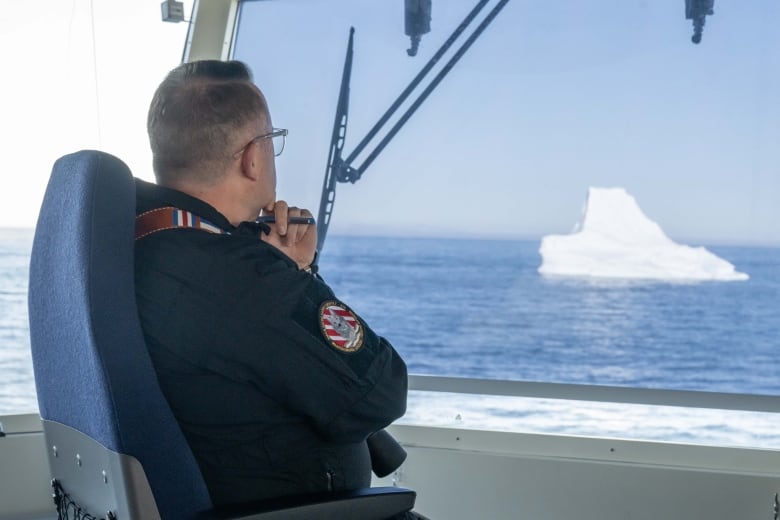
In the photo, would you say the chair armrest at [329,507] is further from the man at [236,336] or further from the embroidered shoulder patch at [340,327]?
the embroidered shoulder patch at [340,327]

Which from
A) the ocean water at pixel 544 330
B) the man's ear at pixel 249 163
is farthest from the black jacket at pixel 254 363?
the ocean water at pixel 544 330

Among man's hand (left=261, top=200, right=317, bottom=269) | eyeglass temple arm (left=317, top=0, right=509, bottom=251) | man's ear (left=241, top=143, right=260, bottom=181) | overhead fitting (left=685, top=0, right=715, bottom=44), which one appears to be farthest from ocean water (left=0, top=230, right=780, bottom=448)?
man's ear (left=241, top=143, right=260, bottom=181)

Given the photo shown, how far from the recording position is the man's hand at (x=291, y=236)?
196cm

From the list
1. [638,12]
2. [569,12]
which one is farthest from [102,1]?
[638,12]

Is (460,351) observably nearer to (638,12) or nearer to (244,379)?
(638,12)

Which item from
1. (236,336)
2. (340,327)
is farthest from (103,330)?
(340,327)

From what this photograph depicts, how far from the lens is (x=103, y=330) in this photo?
1.44 m

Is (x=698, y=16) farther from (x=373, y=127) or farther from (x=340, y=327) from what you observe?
(x=340, y=327)

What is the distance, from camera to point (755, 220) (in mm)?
2916

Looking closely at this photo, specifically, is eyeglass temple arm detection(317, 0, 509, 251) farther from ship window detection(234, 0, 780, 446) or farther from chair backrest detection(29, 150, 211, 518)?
chair backrest detection(29, 150, 211, 518)

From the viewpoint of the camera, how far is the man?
62.6 inches

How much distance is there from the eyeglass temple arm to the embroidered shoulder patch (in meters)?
1.70

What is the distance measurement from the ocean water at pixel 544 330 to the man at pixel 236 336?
4.55 ft

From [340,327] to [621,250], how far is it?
1.59m
